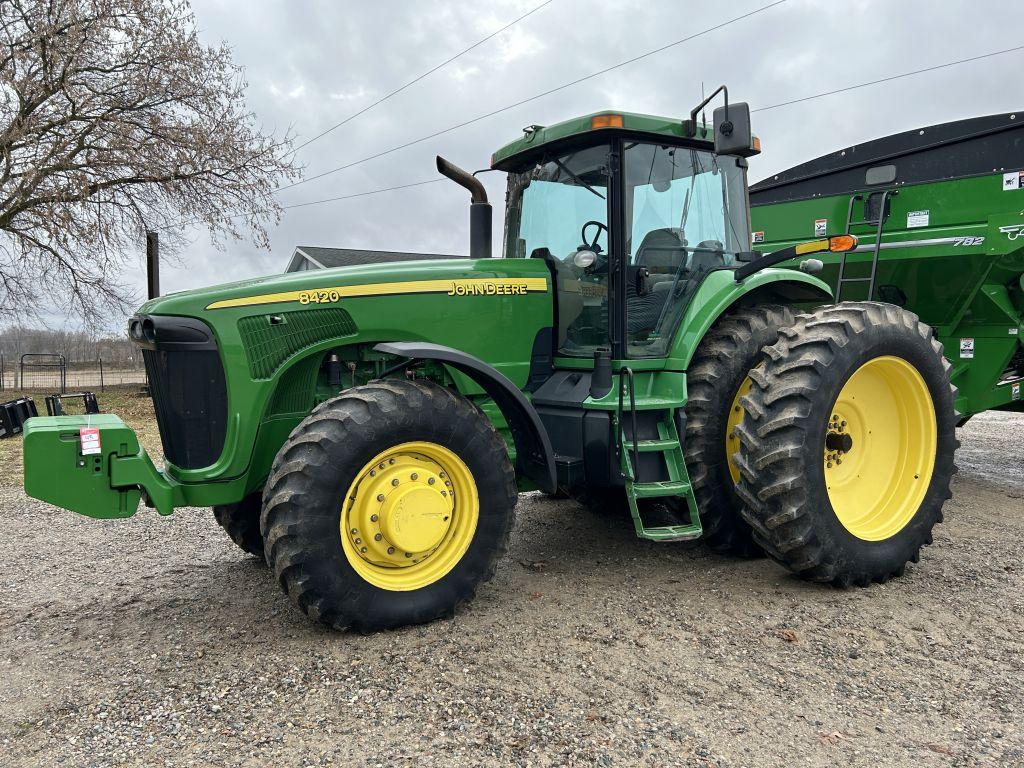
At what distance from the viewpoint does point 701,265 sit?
14.1 ft

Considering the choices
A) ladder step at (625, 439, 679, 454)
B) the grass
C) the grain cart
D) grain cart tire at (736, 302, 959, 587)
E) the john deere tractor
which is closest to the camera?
the john deere tractor

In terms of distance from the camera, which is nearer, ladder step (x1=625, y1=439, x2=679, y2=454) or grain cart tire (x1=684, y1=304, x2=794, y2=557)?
ladder step (x1=625, y1=439, x2=679, y2=454)

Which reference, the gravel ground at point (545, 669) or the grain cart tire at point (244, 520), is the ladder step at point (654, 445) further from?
the grain cart tire at point (244, 520)

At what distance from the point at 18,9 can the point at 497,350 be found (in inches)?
561

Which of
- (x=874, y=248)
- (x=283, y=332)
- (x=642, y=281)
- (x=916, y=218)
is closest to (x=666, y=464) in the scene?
(x=642, y=281)

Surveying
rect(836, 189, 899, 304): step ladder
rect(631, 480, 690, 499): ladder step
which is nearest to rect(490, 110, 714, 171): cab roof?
rect(631, 480, 690, 499): ladder step

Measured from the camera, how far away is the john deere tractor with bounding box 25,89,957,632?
3225mm

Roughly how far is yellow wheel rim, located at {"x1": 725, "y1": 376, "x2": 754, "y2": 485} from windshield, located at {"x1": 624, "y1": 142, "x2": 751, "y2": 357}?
1.55 feet

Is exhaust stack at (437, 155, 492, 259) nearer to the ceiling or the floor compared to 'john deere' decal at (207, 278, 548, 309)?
nearer to the ceiling

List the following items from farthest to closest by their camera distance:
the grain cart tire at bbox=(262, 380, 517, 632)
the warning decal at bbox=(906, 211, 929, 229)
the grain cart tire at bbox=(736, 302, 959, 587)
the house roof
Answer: the house roof
the warning decal at bbox=(906, 211, 929, 229)
the grain cart tire at bbox=(736, 302, 959, 587)
the grain cart tire at bbox=(262, 380, 517, 632)

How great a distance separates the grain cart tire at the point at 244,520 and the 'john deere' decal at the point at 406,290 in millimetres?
1115

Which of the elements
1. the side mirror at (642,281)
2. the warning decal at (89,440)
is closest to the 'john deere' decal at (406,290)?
the side mirror at (642,281)

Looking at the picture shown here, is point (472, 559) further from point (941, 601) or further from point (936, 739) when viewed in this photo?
point (941, 601)

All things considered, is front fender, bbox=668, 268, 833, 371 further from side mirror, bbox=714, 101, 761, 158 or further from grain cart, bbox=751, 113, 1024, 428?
grain cart, bbox=751, 113, 1024, 428
